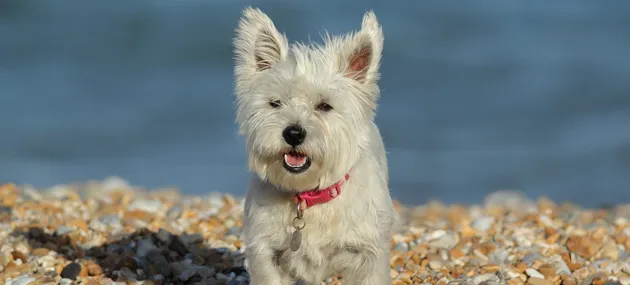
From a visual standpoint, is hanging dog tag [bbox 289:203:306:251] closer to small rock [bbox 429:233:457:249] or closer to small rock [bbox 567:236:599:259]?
small rock [bbox 429:233:457:249]

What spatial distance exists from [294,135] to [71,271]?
8.67ft

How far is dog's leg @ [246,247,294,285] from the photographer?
19.6ft

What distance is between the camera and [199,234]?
853 cm

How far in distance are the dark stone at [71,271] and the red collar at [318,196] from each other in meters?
2.23

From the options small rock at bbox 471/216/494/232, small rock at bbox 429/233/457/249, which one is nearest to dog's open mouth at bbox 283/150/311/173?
small rock at bbox 429/233/457/249

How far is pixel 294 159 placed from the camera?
562 centimetres

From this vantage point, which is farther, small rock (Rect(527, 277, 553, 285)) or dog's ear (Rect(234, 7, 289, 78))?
small rock (Rect(527, 277, 553, 285))

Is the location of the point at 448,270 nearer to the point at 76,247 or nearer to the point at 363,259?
the point at 363,259

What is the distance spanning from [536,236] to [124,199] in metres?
4.61

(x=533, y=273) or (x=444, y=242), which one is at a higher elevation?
(x=444, y=242)

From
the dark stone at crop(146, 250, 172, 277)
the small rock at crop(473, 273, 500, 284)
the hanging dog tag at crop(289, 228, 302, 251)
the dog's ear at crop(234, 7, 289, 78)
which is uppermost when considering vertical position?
the dog's ear at crop(234, 7, 289, 78)

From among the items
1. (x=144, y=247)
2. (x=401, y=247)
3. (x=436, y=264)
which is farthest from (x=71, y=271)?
(x=436, y=264)

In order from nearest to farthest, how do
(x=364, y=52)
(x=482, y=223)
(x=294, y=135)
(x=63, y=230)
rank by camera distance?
(x=294, y=135), (x=364, y=52), (x=63, y=230), (x=482, y=223)

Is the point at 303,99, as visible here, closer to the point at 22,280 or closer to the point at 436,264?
the point at 436,264
